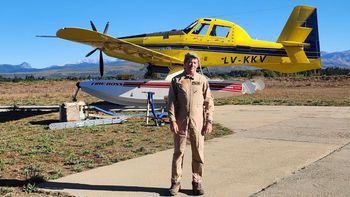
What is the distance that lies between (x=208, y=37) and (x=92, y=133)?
23.3 feet

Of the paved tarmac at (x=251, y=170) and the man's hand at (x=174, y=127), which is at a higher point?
the man's hand at (x=174, y=127)

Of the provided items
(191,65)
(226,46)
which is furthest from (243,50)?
(191,65)

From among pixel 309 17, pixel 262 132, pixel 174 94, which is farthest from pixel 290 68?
pixel 174 94

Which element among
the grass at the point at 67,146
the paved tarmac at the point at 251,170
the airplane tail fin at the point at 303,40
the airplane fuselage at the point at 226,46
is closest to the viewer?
the paved tarmac at the point at 251,170

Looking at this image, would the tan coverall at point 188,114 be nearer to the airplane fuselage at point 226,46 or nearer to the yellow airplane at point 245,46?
the yellow airplane at point 245,46

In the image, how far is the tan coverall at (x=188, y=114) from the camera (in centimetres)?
543

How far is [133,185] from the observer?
580 centimetres

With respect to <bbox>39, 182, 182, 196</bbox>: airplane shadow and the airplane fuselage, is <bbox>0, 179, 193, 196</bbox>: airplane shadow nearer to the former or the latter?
<bbox>39, 182, 182, 196</bbox>: airplane shadow

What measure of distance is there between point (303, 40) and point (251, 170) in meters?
10.6

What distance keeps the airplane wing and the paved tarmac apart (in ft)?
20.3

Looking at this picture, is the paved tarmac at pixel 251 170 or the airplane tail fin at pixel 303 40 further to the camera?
the airplane tail fin at pixel 303 40

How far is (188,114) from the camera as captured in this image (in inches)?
214

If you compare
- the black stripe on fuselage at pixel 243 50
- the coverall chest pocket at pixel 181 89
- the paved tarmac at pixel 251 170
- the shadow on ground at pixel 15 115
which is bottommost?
the paved tarmac at pixel 251 170

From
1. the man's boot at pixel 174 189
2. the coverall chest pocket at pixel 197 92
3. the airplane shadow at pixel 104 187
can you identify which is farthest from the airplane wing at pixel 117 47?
the man's boot at pixel 174 189
